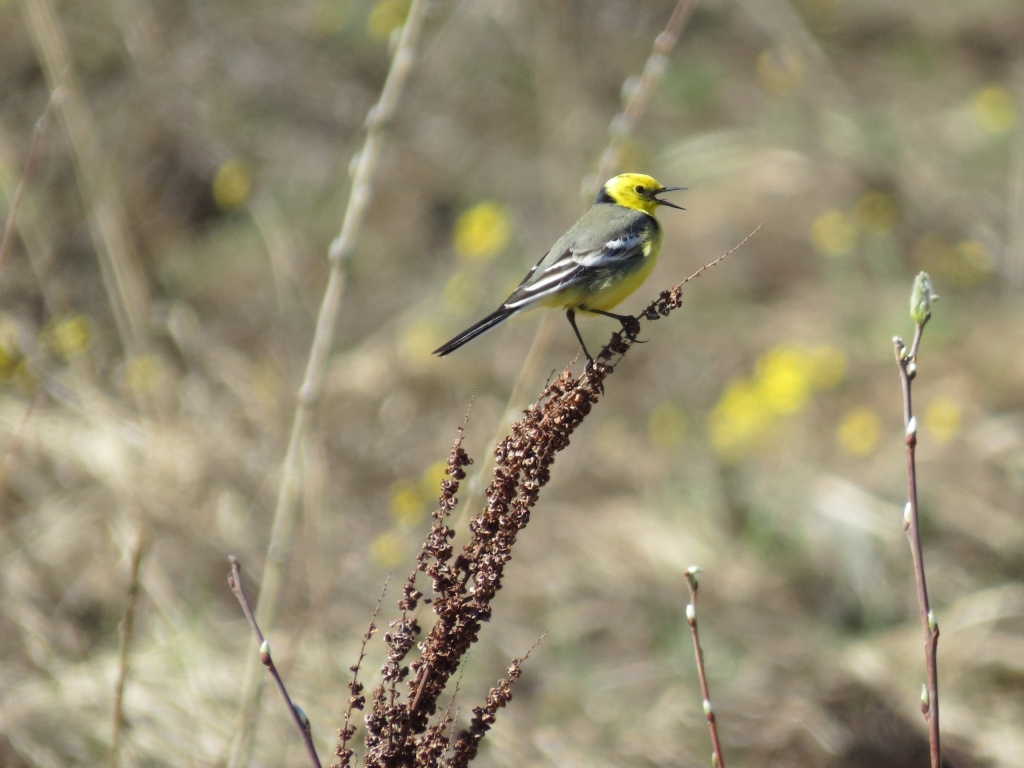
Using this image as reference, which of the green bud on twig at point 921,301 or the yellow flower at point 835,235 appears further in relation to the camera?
the yellow flower at point 835,235

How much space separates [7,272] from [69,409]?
2014 millimetres

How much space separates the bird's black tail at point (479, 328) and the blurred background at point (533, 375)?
59 cm

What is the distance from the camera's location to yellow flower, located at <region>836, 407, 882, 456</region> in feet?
22.0

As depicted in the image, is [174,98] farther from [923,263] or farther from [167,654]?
[923,263]

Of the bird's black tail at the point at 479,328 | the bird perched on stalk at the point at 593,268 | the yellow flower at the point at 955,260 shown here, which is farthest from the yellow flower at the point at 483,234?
the bird's black tail at the point at 479,328

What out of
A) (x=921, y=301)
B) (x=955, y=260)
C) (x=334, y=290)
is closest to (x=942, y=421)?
(x=955, y=260)

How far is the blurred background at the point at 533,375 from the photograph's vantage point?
4.91m

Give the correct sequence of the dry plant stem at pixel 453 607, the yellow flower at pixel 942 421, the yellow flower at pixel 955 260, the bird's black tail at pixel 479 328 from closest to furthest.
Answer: the dry plant stem at pixel 453 607
the bird's black tail at pixel 479 328
the yellow flower at pixel 942 421
the yellow flower at pixel 955 260

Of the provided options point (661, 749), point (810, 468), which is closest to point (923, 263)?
point (810, 468)

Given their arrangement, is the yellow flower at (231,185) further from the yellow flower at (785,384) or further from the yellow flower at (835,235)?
the yellow flower at (835,235)

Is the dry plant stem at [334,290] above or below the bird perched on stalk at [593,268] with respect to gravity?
below

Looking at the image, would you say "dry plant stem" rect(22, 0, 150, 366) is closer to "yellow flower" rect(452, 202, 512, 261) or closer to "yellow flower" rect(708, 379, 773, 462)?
"yellow flower" rect(708, 379, 773, 462)

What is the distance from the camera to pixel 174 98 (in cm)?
948

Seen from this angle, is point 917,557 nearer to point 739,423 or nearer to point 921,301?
point 921,301
